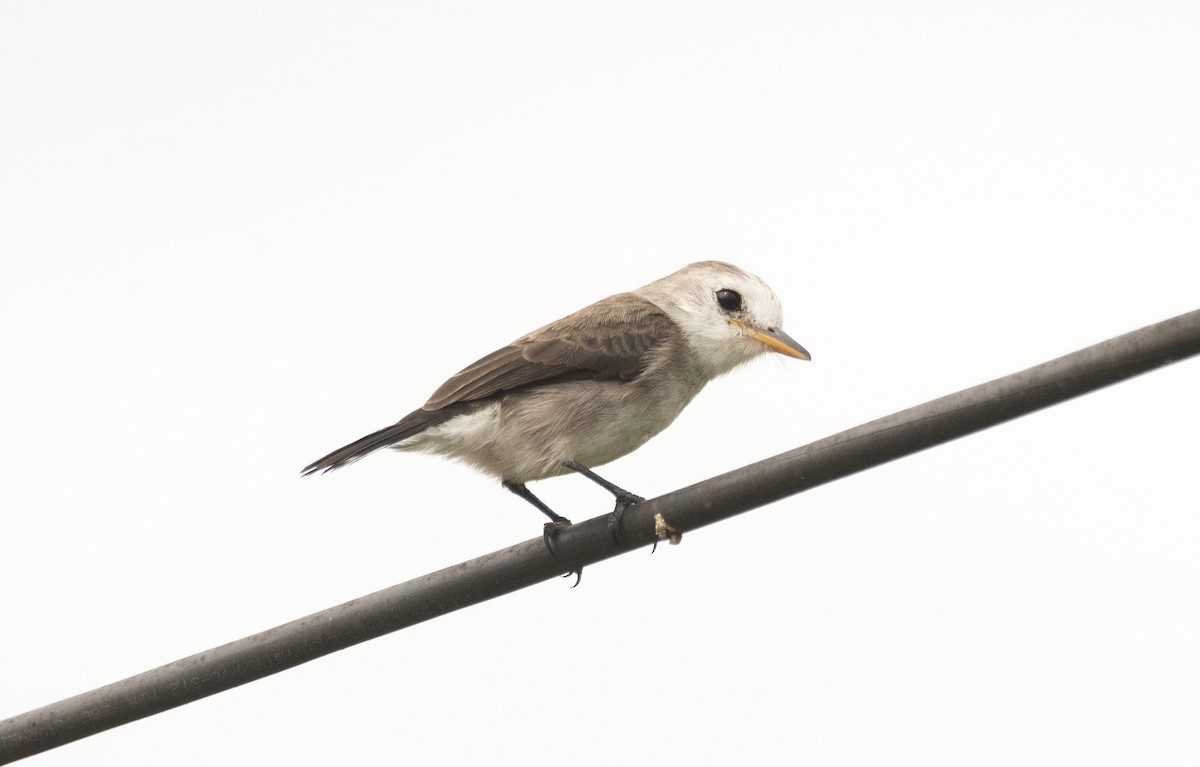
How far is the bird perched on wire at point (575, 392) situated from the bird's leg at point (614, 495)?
15 millimetres

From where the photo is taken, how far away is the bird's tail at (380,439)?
666 cm

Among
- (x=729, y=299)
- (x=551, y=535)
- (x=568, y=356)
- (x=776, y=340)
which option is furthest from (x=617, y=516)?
(x=729, y=299)

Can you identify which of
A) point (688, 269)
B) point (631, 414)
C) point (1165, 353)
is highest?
point (688, 269)

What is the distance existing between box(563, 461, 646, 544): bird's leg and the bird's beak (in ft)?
4.14

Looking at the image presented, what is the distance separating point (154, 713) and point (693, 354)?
3.67 meters

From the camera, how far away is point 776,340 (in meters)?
7.54

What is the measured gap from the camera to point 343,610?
4.65m

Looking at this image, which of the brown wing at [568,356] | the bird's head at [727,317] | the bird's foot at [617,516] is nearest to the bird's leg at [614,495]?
the bird's foot at [617,516]

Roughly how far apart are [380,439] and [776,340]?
221cm

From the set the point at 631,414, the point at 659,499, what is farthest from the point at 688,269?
the point at 659,499

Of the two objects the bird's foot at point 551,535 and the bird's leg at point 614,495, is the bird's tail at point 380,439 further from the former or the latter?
the bird's foot at point 551,535

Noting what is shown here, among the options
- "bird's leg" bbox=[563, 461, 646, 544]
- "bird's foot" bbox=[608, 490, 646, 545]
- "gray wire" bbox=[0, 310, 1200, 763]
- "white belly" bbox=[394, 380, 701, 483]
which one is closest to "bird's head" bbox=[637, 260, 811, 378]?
"white belly" bbox=[394, 380, 701, 483]

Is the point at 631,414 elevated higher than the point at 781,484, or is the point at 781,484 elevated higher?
the point at 631,414

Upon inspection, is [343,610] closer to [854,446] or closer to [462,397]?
[854,446]
